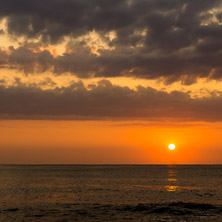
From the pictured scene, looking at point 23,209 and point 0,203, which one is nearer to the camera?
point 23,209

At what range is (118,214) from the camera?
47219 millimetres

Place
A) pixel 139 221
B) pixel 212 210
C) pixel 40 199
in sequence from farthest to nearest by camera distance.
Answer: pixel 40 199 → pixel 212 210 → pixel 139 221

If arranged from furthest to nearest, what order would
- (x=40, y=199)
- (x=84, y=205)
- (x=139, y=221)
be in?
(x=40, y=199) → (x=84, y=205) → (x=139, y=221)

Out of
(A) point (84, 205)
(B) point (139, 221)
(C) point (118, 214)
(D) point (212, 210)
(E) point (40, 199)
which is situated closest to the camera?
(B) point (139, 221)

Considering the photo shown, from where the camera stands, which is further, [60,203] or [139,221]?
[60,203]

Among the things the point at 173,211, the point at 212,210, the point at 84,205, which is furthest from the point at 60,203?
the point at 212,210

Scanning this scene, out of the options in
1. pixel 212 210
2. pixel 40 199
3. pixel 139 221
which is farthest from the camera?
pixel 40 199

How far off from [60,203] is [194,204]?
22.2 m

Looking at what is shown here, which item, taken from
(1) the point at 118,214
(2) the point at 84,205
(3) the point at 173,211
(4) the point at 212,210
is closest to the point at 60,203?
(2) the point at 84,205

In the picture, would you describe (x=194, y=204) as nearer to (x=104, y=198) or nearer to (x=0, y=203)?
(x=104, y=198)

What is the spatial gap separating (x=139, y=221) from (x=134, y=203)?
52.6 ft

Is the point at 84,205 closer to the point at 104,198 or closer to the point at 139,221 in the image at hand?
the point at 104,198

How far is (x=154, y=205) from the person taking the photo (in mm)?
56406

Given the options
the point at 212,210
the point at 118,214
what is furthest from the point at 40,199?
the point at 212,210
